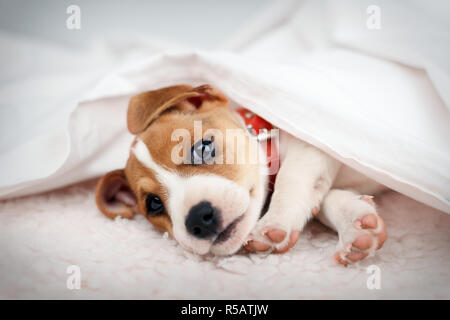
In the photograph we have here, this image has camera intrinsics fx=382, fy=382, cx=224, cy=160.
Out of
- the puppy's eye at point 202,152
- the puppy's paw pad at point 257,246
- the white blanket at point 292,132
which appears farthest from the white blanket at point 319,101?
the puppy's paw pad at point 257,246

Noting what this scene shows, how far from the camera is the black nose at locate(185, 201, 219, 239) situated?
1083mm

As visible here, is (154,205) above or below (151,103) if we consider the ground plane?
below

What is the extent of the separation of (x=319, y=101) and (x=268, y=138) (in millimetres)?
241

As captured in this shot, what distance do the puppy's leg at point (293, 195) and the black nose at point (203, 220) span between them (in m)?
0.13

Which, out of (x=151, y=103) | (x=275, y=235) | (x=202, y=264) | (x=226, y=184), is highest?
(x=151, y=103)

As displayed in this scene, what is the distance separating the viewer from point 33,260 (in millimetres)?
1188

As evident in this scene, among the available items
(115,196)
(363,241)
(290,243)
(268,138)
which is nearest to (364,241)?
(363,241)

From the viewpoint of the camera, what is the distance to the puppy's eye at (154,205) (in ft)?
4.24

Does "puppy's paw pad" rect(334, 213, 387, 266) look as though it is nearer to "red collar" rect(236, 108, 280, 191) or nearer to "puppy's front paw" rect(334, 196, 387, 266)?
"puppy's front paw" rect(334, 196, 387, 266)

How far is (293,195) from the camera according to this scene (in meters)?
1.23

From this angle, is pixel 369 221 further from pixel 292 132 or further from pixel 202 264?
pixel 202 264

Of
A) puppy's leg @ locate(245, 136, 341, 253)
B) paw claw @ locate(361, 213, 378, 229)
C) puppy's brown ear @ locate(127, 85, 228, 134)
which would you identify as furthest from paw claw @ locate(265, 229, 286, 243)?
puppy's brown ear @ locate(127, 85, 228, 134)

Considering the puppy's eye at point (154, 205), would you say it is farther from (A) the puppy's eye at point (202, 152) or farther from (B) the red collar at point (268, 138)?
(B) the red collar at point (268, 138)
